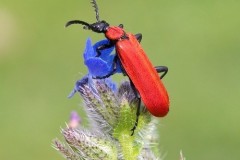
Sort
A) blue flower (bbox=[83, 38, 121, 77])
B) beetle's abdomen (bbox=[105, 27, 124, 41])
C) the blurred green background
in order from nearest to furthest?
blue flower (bbox=[83, 38, 121, 77]) < beetle's abdomen (bbox=[105, 27, 124, 41]) < the blurred green background

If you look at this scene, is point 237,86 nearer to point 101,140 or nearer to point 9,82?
point 9,82

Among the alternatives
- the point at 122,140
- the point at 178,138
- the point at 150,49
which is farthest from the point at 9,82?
the point at 122,140

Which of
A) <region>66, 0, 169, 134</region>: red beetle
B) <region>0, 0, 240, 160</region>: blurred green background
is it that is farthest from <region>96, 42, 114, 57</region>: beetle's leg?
<region>0, 0, 240, 160</region>: blurred green background

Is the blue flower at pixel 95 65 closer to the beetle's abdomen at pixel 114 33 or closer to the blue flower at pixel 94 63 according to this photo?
the blue flower at pixel 94 63

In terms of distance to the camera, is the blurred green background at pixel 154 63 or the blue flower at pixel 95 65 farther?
the blurred green background at pixel 154 63

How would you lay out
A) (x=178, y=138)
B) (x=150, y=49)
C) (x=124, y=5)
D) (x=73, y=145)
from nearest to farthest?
1. (x=73, y=145)
2. (x=178, y=138)
3. (x=150, y=49)
4. (x=124, y=5)

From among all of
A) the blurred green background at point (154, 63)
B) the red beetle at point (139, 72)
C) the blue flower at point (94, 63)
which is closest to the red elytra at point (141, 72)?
the red beetle at point (139, 72)

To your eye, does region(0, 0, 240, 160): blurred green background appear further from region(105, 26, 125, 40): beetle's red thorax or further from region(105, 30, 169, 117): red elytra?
region(105, 30, 169, 117): red elytra
